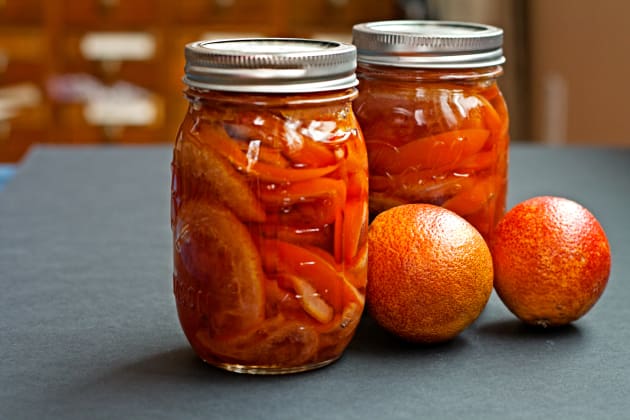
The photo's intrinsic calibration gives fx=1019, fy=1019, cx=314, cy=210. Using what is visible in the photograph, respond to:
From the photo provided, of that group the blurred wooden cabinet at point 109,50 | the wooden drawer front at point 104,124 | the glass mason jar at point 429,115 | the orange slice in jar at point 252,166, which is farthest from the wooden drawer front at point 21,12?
the orange slice in jar at point 252,166

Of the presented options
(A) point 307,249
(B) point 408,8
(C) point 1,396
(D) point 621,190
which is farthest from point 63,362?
(B) point 408,8

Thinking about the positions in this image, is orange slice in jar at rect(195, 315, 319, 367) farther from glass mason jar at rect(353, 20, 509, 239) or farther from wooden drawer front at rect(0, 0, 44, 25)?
wooden drawer front at rect(0, 0, 44, 25)

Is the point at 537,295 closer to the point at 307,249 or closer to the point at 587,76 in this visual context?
the point at 307,249

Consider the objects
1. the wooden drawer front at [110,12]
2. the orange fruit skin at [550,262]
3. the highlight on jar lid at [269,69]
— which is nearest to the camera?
the highlight on jar lid at [269,69]

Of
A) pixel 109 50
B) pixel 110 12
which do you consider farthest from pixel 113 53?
pixel 110 12

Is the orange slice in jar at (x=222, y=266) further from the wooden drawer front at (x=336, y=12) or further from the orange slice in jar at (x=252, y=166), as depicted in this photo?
the wooden drawer front at (x=336, y=12)

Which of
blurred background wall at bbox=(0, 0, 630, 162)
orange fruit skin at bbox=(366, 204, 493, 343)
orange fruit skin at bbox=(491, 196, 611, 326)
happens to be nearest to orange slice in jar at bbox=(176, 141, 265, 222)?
orange fruit skin at bbox=(366, 204, 493, 343)
